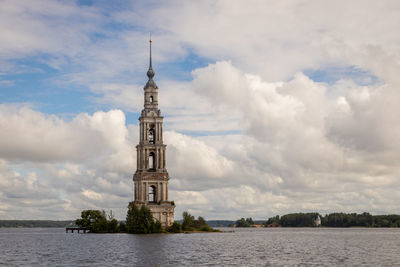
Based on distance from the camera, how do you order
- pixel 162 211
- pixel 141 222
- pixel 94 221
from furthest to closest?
1. pixel 94 221
2. pixel 162 211
3. pixel 141 222

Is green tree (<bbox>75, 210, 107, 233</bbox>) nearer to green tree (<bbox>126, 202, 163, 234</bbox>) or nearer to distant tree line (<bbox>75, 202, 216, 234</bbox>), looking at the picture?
distant tree line (<bbox>75, 202, 216, 234</bbox>)

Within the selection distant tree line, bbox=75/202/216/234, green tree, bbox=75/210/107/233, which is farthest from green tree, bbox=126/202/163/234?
green tree, bbox=75/210/107/233

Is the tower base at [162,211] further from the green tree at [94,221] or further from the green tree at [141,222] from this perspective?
the green tree at [94,221]

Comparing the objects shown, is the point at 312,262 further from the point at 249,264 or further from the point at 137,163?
the point at 137,163

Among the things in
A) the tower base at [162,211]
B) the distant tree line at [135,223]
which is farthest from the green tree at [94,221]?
the tower base at [162,211]

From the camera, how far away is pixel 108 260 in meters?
78.4

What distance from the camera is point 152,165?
17088cm

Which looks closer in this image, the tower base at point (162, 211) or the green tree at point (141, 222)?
the green tree at point (141, 222)

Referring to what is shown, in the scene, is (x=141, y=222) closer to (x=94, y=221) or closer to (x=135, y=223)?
(x=135, y=223)

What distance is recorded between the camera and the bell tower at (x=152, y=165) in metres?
161

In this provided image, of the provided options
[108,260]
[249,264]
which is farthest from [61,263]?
[249,264]

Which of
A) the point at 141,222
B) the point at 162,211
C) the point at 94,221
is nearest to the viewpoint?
the point at 141,222

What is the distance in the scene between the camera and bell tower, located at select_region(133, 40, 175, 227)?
161 m

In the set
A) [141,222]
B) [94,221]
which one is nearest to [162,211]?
[141,222]
